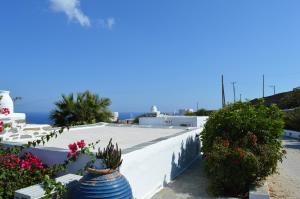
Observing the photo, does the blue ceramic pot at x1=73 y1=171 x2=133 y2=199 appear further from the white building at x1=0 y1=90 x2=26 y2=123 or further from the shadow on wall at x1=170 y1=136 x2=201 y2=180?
the white building at x1=0 y1=90 x2=26 y2=123

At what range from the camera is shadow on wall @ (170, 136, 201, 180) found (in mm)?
9625

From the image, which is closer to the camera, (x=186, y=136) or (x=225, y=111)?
(x=225, y=111)

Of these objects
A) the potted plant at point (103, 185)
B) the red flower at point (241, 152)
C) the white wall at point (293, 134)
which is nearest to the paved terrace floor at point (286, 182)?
the red flower at point (241, 152)

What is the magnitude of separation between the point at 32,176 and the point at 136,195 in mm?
2397

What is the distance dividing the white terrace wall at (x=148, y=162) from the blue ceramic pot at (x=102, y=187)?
4.27 feet

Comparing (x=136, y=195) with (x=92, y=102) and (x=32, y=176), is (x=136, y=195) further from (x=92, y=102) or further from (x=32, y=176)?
(x=92, y=102)

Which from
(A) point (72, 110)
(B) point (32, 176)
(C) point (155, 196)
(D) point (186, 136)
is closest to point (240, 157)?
(C) point (155, 196)

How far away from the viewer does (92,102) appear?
19.7 meters

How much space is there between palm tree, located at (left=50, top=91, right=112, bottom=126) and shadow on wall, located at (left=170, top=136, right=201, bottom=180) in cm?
780

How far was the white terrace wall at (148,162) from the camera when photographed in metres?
6.29

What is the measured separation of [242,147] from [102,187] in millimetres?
4779

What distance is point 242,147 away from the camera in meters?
7.86

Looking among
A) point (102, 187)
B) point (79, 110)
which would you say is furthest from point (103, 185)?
point (79, 110)

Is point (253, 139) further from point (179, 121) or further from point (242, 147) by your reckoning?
point (179, 121)
